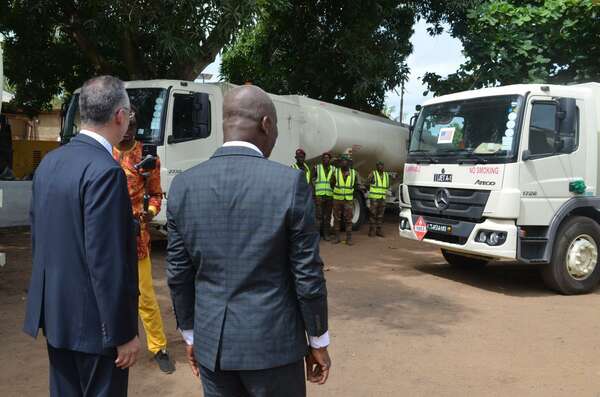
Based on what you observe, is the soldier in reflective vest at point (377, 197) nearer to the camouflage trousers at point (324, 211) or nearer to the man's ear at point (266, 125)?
the camouflage trousers at point (324, 211)

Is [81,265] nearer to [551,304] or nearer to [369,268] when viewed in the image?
[551,304]

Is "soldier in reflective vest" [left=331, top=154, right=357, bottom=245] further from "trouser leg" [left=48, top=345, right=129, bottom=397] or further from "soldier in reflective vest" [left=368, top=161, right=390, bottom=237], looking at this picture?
"trouser leg" [left=48, top=345, right=129, bottom=397]

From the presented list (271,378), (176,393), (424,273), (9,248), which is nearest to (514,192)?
(424,273)

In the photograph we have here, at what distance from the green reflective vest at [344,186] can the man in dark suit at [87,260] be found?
8927 millimetres

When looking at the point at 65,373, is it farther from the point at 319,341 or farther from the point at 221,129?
the point at 221,129

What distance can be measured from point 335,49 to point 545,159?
922cm

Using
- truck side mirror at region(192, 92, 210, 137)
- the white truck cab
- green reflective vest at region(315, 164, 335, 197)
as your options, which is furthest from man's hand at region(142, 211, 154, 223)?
green reflective vest at region(315, 164, 335, 197)

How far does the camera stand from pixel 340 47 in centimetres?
1455

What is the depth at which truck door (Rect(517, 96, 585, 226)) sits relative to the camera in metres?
6.60

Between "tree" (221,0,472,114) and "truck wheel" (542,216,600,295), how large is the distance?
8.08 metres

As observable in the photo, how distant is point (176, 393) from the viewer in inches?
153

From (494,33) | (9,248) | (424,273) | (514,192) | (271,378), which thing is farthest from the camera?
(494,33)

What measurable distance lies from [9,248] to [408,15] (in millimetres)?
11871

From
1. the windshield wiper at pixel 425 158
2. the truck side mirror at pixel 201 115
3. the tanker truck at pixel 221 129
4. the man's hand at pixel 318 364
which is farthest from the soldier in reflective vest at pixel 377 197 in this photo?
the man's hand at pixel 318 364
